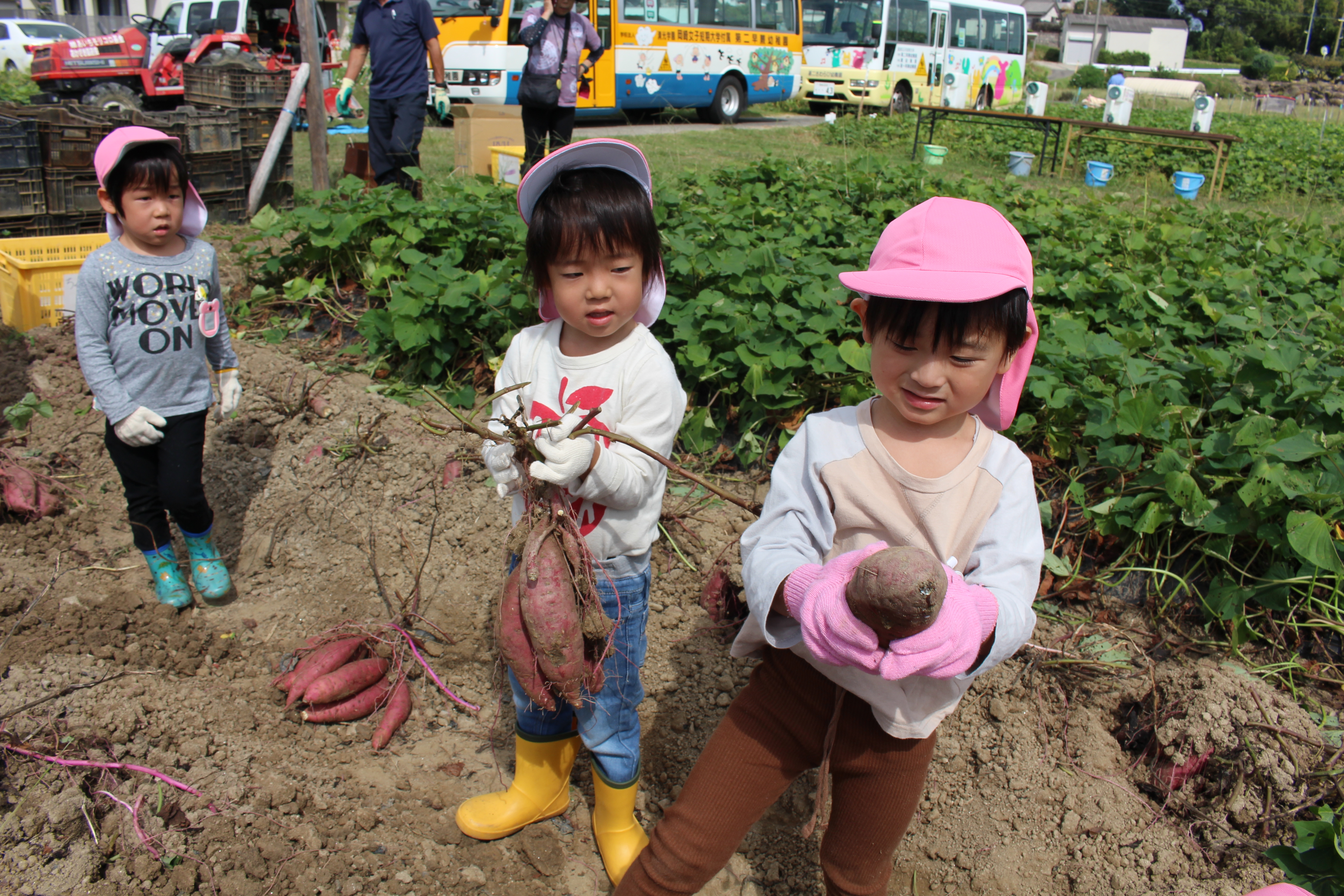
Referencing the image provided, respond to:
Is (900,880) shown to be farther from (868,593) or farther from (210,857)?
(210,857)

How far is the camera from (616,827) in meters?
2.04

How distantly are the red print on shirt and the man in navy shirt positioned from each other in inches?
194

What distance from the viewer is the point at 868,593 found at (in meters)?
1.20

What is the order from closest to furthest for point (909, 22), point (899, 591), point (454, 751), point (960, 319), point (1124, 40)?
point (899, 591) → point (960, 319) → point (454, 751) → point (909, 22) → point (1124, 40)

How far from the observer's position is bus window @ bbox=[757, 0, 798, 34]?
1481cm

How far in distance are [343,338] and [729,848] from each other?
11.4 feet

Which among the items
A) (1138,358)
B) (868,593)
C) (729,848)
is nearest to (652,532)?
(729,848)

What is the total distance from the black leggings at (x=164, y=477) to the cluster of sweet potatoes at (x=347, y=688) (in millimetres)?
651

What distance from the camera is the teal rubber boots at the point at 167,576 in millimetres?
2811

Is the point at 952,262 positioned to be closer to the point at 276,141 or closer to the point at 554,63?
the point at 554,63

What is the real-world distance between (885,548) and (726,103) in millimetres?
15145

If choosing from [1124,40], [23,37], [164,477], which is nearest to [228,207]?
[164,477]

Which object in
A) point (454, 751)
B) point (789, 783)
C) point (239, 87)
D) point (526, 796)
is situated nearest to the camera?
point (789, 783)

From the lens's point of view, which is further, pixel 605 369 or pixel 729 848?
pixel 605 369
